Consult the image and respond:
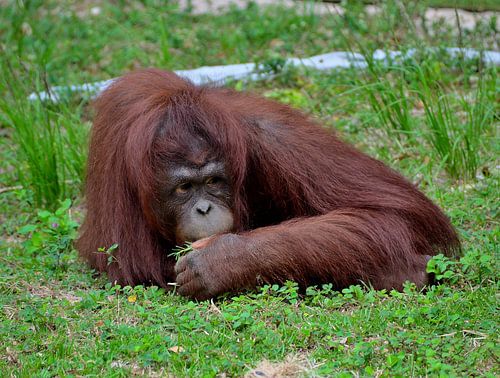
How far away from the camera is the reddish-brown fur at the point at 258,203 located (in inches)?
156

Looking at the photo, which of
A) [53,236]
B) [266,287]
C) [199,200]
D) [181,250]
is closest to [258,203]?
[199,200]

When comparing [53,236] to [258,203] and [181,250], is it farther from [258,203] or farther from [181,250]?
[258,203]

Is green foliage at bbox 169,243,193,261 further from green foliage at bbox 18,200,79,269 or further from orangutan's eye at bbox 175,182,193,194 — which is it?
green foliage at bbox 18,200,79,269

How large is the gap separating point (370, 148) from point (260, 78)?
4.67 feet

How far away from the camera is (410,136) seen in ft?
18.8

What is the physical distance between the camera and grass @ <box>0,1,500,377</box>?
320cm

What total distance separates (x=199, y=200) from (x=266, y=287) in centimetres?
52

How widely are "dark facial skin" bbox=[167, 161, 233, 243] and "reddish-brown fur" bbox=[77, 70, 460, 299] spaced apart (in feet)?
0.21

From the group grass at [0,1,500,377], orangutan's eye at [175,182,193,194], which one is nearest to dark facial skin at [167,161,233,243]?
orangutan's eye at [175,182,193,194]

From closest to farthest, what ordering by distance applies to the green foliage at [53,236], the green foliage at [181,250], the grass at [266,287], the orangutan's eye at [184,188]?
the grass at [266,287] → the green foliage at [181,250] → the orangutan's eye at [184,188] → the green foliage at [53,236]

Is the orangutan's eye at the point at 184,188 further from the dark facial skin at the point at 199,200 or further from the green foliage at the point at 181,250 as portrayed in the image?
the green foliage at the point at 181,250

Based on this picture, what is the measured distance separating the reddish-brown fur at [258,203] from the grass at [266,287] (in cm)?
13

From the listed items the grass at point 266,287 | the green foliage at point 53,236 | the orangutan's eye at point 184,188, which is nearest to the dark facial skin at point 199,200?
the orangutan's eye at point 184,188

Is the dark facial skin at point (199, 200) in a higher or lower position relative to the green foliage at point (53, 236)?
higher
